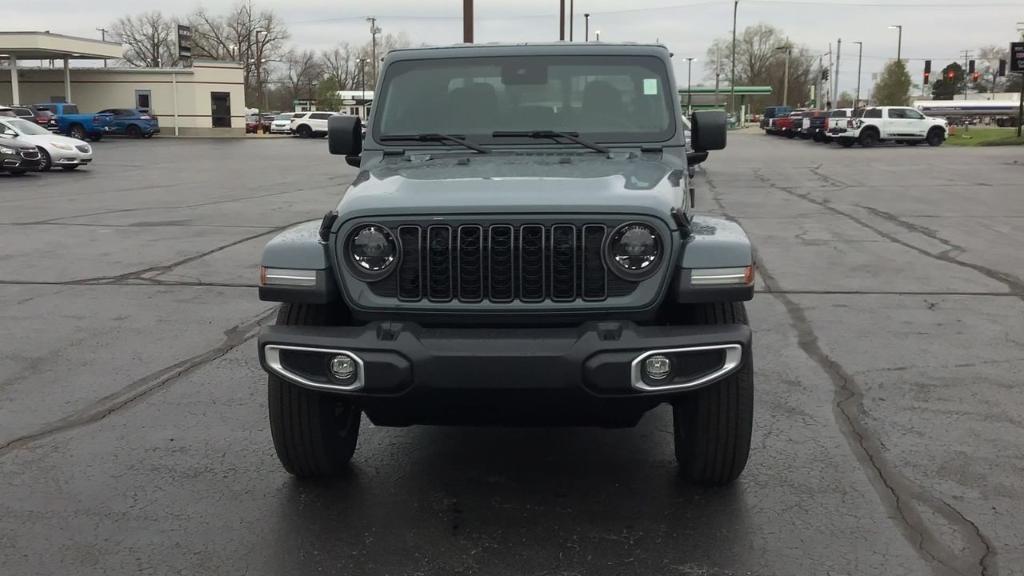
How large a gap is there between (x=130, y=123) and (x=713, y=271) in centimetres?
5529

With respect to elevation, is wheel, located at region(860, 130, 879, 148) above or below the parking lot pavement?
above

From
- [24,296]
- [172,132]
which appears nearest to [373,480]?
[24,296]

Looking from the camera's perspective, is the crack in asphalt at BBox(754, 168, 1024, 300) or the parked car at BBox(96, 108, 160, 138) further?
the parked car at BBox(96, 108, 160, 138)

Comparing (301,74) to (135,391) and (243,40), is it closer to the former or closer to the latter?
(243,40)

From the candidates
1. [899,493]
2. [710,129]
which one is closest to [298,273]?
[710,129]

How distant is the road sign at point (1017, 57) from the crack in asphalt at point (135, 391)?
40596 mm

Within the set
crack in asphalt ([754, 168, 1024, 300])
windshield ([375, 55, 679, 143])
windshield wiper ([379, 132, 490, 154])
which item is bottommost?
crack in asphalt ([754, 168, 1024, 300])

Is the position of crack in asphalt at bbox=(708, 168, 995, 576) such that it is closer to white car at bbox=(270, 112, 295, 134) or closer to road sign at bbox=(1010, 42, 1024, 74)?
road sign at bbox=(1010, 42, 1024, 74)

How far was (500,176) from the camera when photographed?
163 inches

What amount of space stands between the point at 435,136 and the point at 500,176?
96 centimetres

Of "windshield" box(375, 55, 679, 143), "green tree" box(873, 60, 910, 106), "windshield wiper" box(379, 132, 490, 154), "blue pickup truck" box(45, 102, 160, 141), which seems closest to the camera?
"windshield wiper" box(379, 132, 490, 154)

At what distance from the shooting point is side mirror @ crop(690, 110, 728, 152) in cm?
523

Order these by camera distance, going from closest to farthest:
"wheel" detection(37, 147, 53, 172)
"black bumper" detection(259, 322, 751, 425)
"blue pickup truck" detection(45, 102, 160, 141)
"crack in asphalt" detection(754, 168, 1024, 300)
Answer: "black bumper" detection(259, 322, 751, 425), "crack in asphalt" detection(754, 168, 1024, 300), "wheel" detection(37, 147, 53, 172), "blue pickup truck" detection(45, 102, 160, 141)

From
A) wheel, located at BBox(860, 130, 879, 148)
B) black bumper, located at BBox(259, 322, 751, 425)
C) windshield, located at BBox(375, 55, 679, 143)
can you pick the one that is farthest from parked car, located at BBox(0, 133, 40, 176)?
wheel, located at BBox(860, 130, 879, 148)
